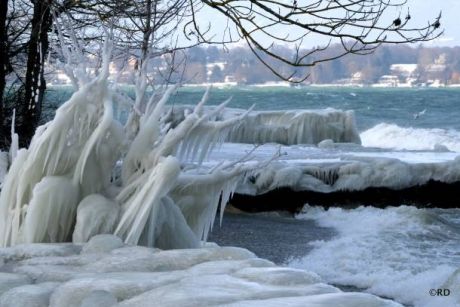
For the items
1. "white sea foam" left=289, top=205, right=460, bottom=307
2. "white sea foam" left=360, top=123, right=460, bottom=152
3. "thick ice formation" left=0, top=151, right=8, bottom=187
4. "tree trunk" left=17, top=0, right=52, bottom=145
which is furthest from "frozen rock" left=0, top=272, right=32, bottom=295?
"white sea foam" left=360, top=123, right=460, bottom=152

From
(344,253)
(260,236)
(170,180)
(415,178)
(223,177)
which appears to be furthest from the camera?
(415,178)

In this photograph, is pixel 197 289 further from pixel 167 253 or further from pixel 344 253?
pixel 344 253

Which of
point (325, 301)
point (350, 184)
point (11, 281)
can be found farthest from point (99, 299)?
point (350, 184)

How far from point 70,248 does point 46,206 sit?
0.50m

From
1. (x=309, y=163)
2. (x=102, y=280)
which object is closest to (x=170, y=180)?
(x=102, y=280)

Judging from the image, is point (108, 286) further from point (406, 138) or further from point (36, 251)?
point (406, 138)

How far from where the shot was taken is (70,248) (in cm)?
421

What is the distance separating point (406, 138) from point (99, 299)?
35478 mm

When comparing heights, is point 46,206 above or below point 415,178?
above

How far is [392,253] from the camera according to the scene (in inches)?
448

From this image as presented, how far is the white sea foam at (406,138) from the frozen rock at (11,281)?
1299 inches

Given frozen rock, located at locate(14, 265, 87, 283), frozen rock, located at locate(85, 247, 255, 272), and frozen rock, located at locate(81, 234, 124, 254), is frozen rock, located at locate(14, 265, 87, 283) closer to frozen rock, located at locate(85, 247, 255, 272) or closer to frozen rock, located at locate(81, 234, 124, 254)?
frozen rock, located at locate(85, 247, 255, 272)

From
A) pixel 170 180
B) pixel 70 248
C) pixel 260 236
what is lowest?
pixel 260 236

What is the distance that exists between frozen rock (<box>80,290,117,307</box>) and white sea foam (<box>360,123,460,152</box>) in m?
33.2
